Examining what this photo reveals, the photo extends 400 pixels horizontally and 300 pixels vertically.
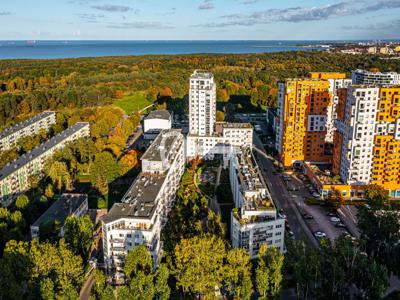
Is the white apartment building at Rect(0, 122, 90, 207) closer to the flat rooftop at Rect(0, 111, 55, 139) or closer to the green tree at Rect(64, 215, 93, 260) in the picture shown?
the flat rooftop at Rect(0, 111, 55, 139)

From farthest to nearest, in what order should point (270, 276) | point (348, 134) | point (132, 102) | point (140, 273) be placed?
point (132, 102), point (348, 134), point (270, 276), point (140, 273)

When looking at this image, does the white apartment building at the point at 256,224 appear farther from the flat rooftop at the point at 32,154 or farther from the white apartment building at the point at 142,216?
the flat rooftop at the point at 32,154

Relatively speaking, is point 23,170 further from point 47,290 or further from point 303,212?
point 303,212

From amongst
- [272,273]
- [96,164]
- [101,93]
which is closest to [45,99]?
[101,93]

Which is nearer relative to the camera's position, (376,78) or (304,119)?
(304,119)

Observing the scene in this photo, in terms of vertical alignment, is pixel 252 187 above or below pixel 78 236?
above

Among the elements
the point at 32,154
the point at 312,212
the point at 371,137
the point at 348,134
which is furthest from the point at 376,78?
the point at 32,154

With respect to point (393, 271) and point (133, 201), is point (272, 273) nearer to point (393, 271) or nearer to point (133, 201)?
point (393, 271)

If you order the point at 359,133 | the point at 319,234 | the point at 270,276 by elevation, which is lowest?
the point at 319,234
